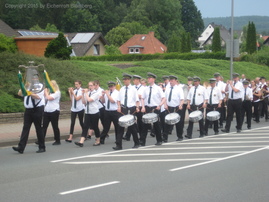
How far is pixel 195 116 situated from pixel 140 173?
6.36 metres

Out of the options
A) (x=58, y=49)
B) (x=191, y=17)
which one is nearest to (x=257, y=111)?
(x=58, y=49)

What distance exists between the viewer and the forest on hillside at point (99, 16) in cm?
9844

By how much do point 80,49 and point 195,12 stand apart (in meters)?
57.3

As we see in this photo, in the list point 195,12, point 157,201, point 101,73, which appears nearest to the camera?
point 157,201

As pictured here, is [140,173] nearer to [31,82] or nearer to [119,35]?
[31,82]

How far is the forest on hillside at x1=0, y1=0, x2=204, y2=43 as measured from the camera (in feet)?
323

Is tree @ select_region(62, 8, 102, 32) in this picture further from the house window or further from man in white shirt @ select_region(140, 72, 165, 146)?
man in white shirt @ select_region(140, 72, 165, 146)

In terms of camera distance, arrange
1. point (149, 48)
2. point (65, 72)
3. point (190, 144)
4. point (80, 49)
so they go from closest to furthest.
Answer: point (190, 144), point (65, 72), point (80, 49), point (149, 48)

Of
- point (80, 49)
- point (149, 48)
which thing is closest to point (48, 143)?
point (80, 49)

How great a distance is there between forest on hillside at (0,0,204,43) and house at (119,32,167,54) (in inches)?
210

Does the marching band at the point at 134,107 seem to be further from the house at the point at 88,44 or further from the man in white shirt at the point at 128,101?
the house at the point at 88,44

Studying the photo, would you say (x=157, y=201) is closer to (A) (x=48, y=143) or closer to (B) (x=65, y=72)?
(A) (x=48, y=143)

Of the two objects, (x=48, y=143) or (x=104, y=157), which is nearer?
(x=104, y=157)

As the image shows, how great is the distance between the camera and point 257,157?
43.3 ft
